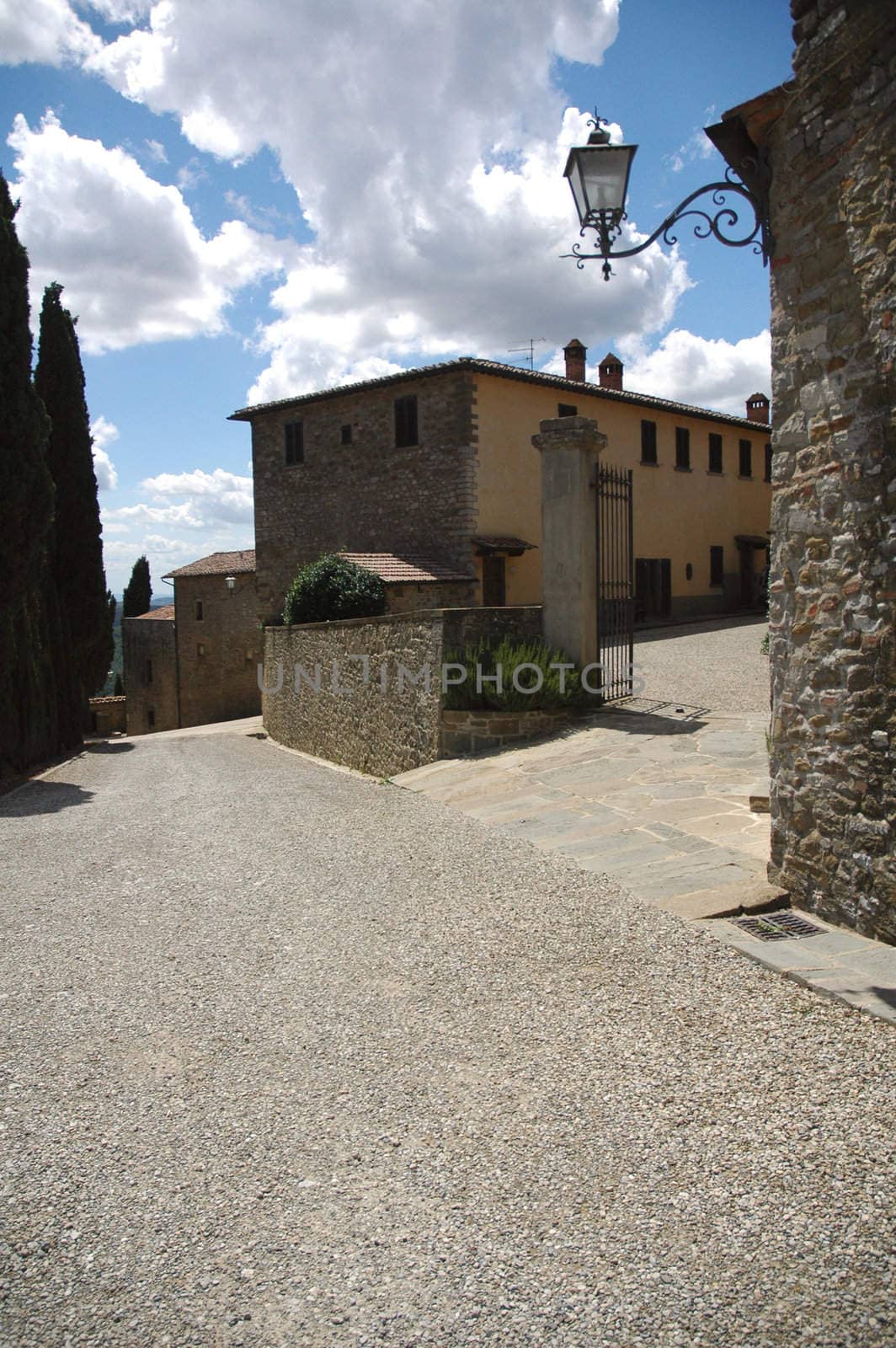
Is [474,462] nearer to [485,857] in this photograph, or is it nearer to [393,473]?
[393,473]

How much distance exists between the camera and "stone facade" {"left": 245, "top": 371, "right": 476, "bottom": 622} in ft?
71.5

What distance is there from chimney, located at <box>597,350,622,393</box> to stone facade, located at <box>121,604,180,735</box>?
15934 millimetres

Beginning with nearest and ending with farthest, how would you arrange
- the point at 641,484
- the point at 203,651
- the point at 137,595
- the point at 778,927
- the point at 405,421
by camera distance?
the point at 778,927 → the point at 405,421 → the point at 641,484 → the point at 203,651 → the point at 137,595

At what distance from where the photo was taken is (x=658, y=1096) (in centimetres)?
298

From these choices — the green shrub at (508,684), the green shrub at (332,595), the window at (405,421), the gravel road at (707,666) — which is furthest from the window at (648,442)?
the green shrub at (508,684)

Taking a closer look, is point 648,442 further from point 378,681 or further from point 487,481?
point 378,681

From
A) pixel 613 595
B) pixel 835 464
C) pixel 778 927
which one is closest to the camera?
pixel 835 464

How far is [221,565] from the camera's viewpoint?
1217 inches

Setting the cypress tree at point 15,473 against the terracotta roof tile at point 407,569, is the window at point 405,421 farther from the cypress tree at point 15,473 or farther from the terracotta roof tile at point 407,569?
the cypress tree at point 15,473

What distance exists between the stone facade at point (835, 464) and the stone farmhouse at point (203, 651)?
970 inches

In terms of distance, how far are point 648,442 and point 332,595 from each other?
1287 centimetres

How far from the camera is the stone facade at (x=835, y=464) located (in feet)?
13.3

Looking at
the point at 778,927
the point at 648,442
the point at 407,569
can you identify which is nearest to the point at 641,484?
the point at 648,442

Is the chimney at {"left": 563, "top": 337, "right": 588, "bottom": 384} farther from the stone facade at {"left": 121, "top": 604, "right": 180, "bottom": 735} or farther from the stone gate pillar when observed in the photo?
the stone gate pillar
